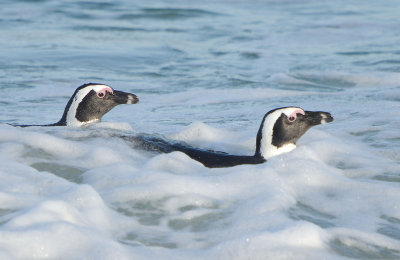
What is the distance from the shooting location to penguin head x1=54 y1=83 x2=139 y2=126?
7730 millimetres

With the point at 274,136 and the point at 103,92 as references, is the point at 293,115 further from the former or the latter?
A: the point at 103,92

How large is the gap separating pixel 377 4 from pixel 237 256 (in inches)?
529

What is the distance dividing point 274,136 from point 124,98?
1784 mm

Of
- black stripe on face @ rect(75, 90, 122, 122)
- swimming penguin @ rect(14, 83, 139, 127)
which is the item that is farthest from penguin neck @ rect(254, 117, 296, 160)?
black stripe on face @ rect(75, 90, 122, 122)

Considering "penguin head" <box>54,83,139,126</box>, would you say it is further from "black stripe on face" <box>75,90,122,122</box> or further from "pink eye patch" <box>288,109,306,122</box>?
"pink eye patch" <box>288,109,306,122</box>

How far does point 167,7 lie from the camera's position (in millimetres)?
16281

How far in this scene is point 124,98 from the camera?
7.80 metres

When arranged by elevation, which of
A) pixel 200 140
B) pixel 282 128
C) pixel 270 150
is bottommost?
pixel 200 140

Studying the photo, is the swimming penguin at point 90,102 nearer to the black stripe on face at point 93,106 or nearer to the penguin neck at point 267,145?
the black stripe on face at point 93,106

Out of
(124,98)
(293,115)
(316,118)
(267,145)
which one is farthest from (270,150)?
(124,98)

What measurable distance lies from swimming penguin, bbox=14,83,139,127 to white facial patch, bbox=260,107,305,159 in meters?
1.59

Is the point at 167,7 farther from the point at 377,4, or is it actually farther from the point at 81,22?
the point at 377,4

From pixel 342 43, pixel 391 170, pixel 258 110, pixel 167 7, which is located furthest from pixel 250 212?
pixel 167 7

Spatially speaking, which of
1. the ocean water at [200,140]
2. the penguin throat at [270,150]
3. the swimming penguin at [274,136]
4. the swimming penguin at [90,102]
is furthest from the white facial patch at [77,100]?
the penguin throat at [270,150]
